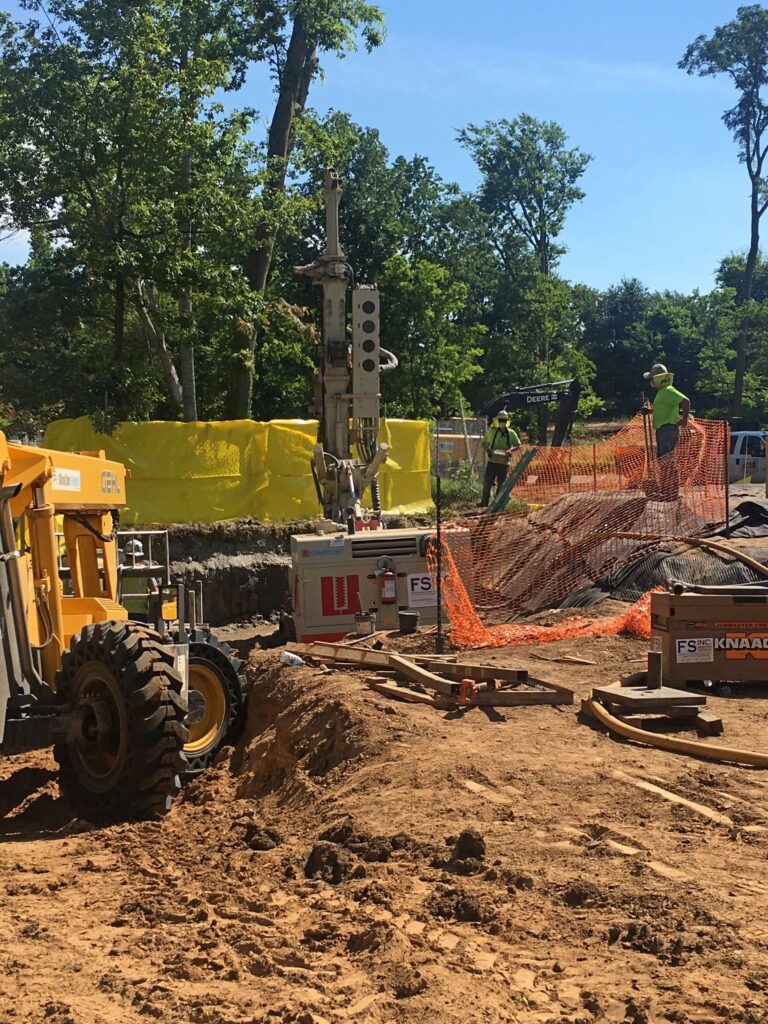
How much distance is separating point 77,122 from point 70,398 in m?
4.70

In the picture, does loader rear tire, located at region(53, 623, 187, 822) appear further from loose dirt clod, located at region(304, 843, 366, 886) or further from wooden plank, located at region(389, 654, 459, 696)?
wooden plank, located at region(389, 654, 459, 696)

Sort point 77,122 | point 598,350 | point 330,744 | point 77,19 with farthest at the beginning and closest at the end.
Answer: point 598,350 < point 77,19 < point 77,122 < point 330,744

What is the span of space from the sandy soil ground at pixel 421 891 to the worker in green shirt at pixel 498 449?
440 inches

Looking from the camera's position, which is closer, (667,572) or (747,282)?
(667,572)

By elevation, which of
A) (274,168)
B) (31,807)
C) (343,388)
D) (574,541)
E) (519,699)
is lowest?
(31,807)

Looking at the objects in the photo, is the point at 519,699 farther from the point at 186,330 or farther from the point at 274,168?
the point at 274,168

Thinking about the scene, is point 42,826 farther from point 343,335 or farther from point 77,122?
point 77,122

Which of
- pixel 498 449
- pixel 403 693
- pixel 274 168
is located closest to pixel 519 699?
pixel 403 693

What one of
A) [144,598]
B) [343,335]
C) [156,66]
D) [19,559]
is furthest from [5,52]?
[19,559]

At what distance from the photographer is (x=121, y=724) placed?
6.94 meters

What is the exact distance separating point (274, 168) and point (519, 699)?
647 inches

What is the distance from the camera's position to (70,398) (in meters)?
18.8

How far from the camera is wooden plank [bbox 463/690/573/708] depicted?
26.0ft

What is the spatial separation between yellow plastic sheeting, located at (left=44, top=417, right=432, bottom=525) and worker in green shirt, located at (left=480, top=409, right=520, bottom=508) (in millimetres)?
3334
